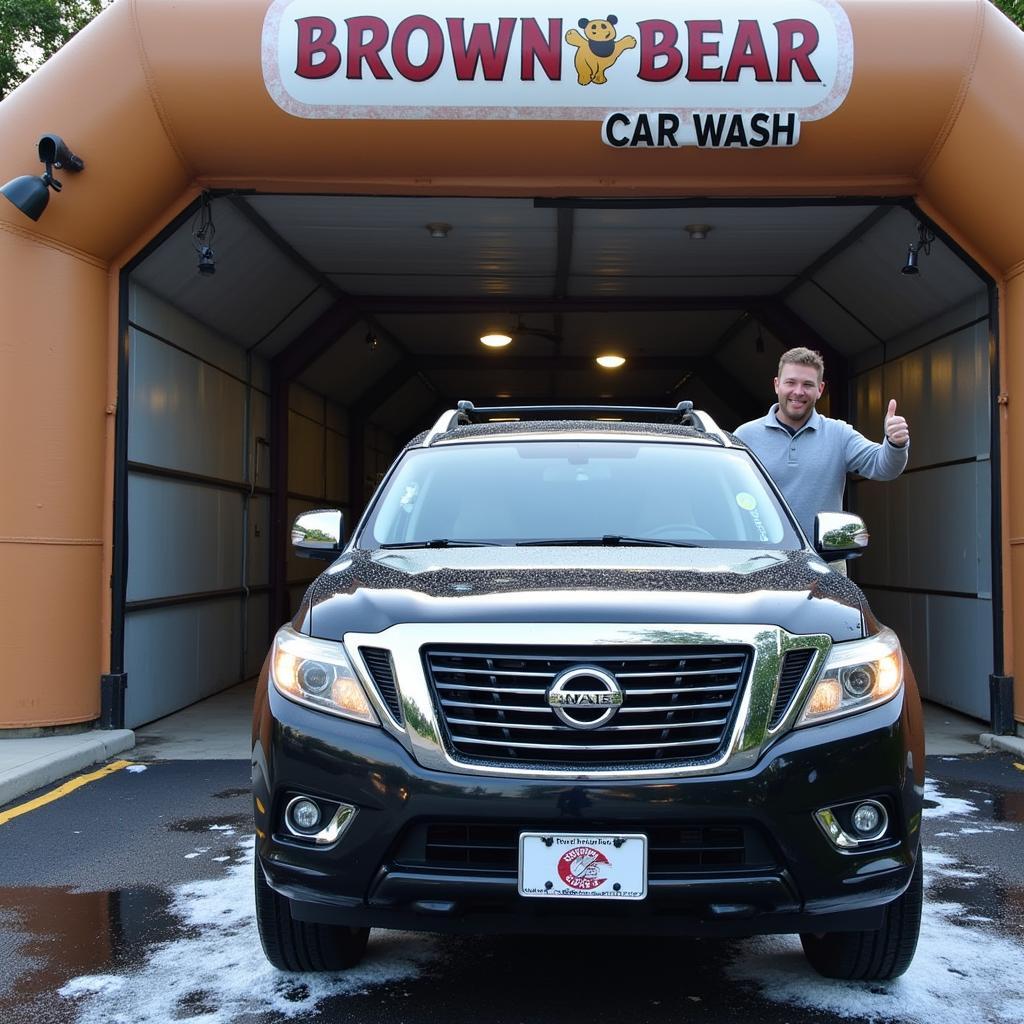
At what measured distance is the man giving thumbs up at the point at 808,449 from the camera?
5.55 m

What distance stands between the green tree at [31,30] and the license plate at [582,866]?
984 inches

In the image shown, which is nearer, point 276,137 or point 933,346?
point 276,137

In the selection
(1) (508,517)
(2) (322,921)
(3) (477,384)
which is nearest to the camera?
(2) (322,921)

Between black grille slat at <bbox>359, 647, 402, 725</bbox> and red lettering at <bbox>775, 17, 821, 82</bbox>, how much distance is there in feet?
18.4

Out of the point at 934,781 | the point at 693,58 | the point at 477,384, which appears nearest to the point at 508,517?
the point at 934,781

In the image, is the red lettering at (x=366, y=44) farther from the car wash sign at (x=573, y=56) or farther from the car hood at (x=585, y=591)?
the car hood at (x=585, y=591)

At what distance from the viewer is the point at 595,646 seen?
111 inches

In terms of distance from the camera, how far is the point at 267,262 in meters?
10.0

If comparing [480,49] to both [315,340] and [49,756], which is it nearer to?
[49,756]

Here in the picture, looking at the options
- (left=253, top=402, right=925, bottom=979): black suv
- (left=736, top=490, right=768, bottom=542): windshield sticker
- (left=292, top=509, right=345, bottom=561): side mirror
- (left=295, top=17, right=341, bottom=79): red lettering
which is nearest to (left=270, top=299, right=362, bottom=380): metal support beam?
(left=295, top=17, right=341, bottom=79): red lettering

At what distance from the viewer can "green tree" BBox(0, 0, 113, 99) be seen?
23.5m

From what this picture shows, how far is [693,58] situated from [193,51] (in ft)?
10.3

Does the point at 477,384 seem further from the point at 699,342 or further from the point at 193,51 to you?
the point at 193,51

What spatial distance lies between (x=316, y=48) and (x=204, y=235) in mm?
1800
